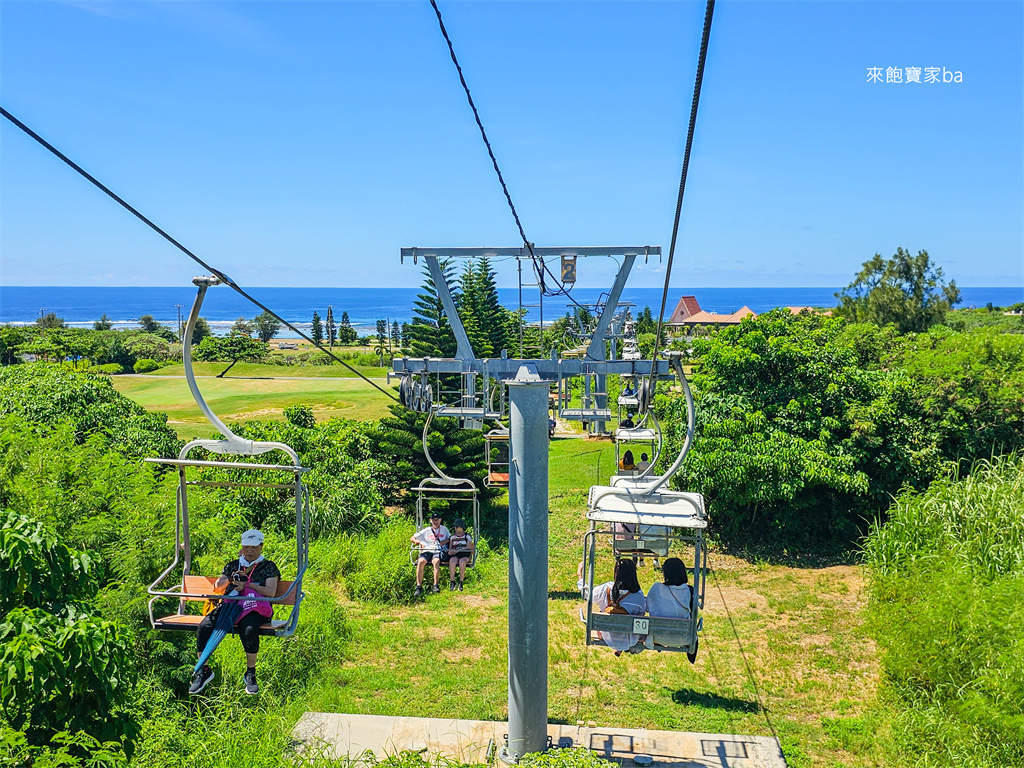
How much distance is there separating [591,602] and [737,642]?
183 inches

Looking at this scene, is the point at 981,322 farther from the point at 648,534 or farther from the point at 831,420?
the point at 648,534

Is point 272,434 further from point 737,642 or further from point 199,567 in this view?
point 737,642

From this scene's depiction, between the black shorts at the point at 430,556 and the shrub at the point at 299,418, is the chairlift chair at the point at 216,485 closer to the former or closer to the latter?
the black shorts at the point at 430,556

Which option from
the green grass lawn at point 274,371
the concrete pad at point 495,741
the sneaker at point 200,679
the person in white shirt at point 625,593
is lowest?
the concrete pad at point 495,741

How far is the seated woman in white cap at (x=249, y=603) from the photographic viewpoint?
589cm

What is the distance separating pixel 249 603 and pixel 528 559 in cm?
233

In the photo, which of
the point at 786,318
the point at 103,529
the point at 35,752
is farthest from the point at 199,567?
the point at 786,318

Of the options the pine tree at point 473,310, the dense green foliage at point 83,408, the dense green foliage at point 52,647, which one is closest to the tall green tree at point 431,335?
the pine tree at point 473,310

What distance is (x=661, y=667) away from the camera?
9.97 meters

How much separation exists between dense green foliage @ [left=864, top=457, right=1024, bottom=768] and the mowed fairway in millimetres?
19221

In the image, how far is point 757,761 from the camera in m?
7.61

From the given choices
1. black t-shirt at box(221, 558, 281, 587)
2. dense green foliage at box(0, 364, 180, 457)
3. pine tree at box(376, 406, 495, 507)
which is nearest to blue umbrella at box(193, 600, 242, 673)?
black t-shirt at box(221, 558, 281, 587)

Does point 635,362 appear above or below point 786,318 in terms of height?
below

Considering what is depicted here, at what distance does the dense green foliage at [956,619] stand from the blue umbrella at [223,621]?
A: 629 cm
